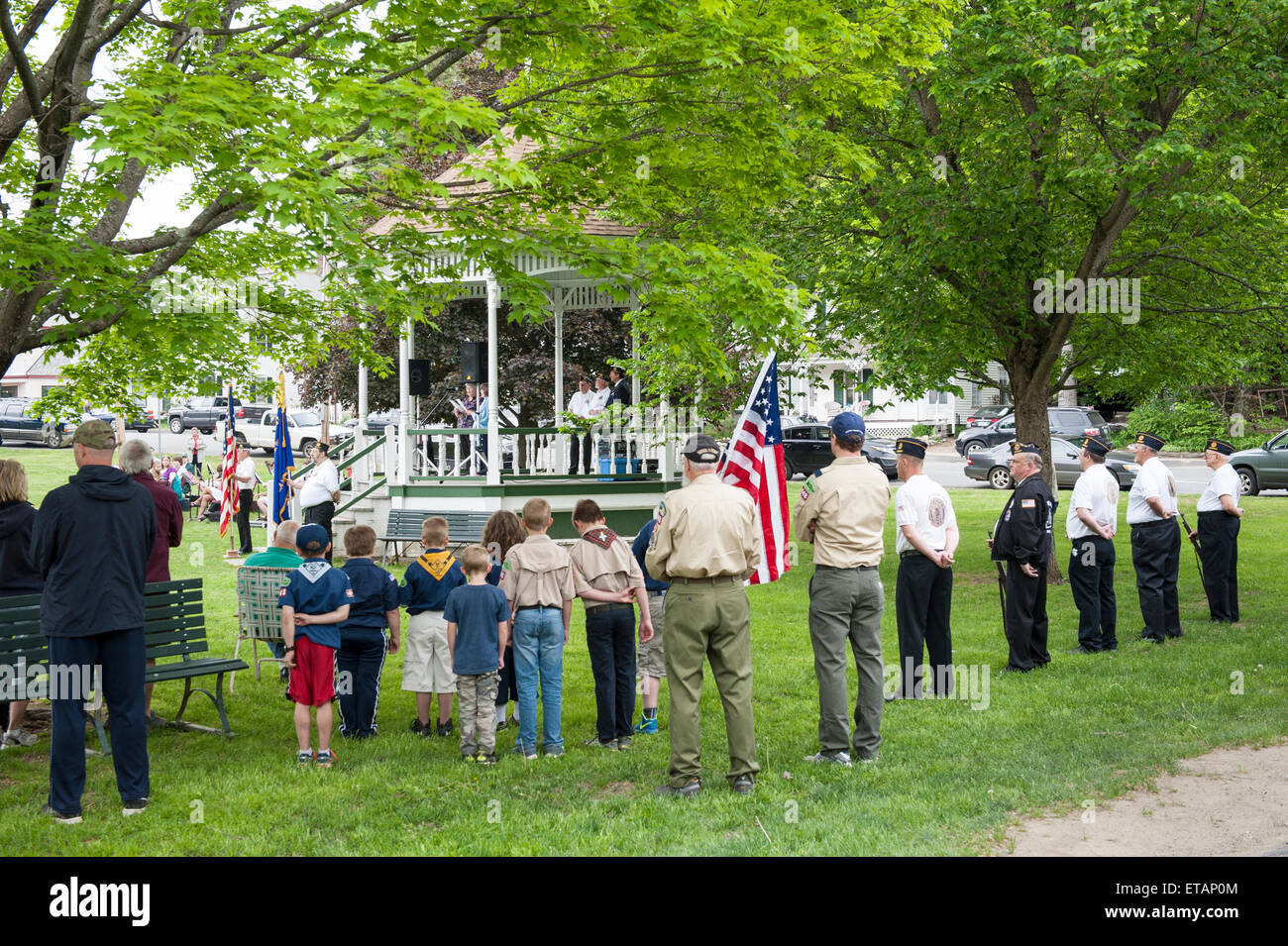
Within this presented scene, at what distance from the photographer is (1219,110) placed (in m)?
13.2

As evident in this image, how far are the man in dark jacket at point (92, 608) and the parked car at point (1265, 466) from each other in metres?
26.9

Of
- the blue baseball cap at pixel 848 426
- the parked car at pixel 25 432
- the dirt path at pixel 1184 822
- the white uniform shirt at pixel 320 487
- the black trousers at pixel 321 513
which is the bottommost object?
the dirt path at pixel 1184 822

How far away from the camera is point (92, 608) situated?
6320 mm

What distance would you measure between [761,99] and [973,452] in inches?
982

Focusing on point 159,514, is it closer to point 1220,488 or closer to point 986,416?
point 1220,488

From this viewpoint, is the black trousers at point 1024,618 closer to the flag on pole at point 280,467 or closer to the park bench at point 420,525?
the park bench at point 420,525

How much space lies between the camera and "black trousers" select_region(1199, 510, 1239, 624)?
12164 mm

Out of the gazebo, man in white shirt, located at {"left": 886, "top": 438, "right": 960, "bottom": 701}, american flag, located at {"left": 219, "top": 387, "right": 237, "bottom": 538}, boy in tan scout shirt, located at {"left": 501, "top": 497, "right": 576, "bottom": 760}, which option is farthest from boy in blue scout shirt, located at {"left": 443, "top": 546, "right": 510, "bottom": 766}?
american flag, located at {"left": 219, "top": 387, "right": 237, "bottom": 538}

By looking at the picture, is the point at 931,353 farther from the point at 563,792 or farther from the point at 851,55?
the point at 563,792

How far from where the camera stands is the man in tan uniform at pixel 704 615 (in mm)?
6676

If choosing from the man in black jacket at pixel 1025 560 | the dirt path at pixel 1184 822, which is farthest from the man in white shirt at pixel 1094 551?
the dirt path at pixel 1184 822

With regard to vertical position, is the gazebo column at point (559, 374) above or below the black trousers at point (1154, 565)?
above

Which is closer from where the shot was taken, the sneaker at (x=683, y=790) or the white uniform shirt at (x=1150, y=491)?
the sneaker at (x=683, y=790)
